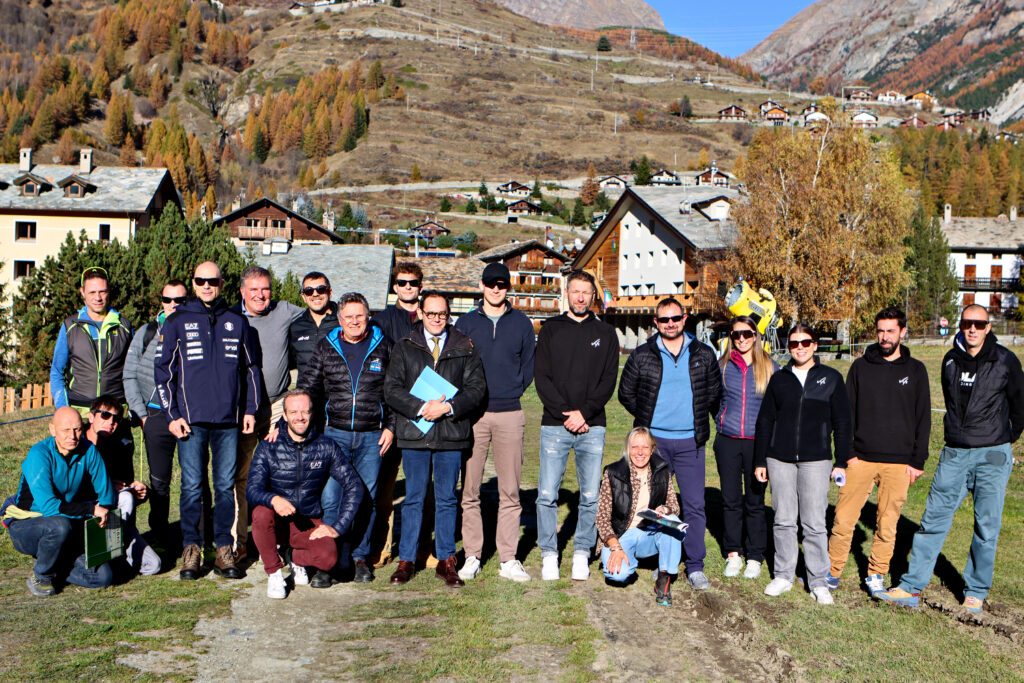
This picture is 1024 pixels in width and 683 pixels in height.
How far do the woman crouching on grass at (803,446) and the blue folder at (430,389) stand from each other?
2.39 meters

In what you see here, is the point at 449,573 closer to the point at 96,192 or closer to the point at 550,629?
the point at 550,629

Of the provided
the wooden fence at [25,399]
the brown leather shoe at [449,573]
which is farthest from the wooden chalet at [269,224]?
the brown leather shoe at [449,573]

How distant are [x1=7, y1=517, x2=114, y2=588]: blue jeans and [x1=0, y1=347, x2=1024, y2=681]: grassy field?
0.12 metres

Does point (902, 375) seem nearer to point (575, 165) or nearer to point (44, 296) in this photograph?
point (44, 296)

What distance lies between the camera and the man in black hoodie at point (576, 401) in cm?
669

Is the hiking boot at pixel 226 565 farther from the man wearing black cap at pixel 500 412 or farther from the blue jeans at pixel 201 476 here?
the man wearing black cap at pixel 500 412

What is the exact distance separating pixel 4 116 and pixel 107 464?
209 metres

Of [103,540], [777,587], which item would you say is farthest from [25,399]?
[777,587]

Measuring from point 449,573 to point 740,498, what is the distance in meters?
2.46

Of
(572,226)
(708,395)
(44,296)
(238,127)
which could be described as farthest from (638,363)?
(238,127)

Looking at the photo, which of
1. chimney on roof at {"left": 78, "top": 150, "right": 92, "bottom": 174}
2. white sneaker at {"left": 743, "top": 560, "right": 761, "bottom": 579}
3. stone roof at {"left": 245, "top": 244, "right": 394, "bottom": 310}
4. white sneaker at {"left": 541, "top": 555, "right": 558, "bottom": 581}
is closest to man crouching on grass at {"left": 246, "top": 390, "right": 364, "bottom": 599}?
white sneaker at {"left": 541, "top": 555, "right": 558, "bottom": 581}

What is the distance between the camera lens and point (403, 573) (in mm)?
6496

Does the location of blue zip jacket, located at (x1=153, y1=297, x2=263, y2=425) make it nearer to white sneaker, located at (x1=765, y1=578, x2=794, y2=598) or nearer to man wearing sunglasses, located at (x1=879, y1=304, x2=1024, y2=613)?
white sneaker, located at (x1=765, y1=578, x2=794, y2=598)

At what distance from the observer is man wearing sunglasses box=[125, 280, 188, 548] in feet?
21.8
